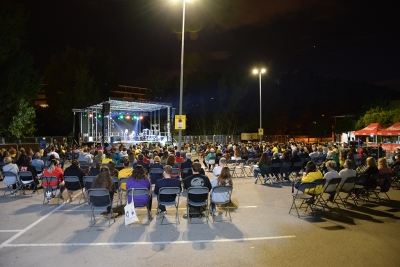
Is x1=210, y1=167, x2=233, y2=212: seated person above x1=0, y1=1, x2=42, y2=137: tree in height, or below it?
below

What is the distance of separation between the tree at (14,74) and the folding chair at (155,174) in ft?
64.6

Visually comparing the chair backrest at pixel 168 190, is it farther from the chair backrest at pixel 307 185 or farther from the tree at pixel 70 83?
the tree at pixel 70 83

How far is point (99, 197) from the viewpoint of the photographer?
678 cm

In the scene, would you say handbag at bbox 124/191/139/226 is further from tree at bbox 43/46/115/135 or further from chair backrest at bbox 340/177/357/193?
tree at bbox 43/46/115/135

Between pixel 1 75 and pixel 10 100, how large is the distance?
2027 millimetres

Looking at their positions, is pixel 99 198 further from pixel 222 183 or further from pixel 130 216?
pixel 222 183

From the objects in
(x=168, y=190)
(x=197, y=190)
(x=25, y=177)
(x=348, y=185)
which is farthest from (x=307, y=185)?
(x=25, y=177)

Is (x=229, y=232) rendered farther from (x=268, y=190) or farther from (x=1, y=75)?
(x=1, y=75)

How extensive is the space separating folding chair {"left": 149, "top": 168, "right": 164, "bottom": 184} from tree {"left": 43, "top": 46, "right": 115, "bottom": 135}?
32.4 m

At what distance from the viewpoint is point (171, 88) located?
162ft

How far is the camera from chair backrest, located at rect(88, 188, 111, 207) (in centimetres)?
664

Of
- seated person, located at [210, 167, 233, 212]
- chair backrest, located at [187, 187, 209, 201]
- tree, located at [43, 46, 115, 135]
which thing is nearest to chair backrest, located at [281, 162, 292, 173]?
seated person, located at [210, 167, 233, 212]

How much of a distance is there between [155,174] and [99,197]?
3.53m

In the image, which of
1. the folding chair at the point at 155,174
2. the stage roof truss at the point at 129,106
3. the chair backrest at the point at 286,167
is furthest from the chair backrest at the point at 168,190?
the stage roof truss at the point at 129,106
